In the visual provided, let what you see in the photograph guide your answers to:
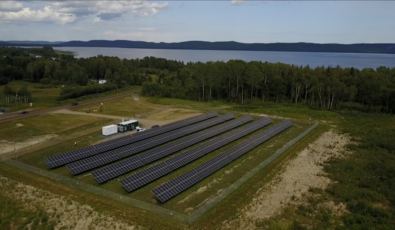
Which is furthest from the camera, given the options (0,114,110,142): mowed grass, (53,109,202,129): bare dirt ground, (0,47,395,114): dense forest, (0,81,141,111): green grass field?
(0,47,395,114): dense forest

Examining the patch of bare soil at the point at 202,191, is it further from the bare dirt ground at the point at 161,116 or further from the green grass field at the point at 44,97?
the green grass field at the point at 44,97

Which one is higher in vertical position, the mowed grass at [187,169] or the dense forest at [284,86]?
the dense forest at [284,86]

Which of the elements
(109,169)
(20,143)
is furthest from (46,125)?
(109,169)

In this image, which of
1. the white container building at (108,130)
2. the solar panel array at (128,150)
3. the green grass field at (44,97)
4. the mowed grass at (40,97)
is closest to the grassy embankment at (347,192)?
the solar panel array at (128,150)

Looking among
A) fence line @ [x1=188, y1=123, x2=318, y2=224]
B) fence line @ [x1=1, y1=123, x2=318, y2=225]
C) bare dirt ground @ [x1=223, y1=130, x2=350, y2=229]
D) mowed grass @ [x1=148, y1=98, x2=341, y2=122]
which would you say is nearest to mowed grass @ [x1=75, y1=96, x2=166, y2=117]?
mowed grass @ [x1=148, y1=98, x2=341, y2=122]

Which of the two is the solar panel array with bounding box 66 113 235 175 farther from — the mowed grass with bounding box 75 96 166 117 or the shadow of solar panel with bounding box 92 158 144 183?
the mowed grass with bounding box 75 96 166 117

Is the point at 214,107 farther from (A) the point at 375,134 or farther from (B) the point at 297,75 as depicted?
(A) the point at 375,134

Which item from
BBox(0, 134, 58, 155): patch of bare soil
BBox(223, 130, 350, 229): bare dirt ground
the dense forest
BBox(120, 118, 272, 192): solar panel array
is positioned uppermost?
Answer: the dense forest

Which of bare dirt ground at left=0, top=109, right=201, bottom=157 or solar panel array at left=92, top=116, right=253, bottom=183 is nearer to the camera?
solar panel array at left=92, top=116, right=253, bottom=183
